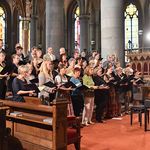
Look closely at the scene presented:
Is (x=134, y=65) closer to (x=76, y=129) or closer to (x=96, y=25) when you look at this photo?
(x=96, y=25)

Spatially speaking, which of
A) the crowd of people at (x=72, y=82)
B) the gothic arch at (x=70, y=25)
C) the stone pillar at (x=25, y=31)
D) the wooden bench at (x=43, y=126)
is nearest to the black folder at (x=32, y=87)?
the crowd of people at (x=72, y=82)

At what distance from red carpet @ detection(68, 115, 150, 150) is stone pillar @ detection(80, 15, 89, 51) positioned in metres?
16.4

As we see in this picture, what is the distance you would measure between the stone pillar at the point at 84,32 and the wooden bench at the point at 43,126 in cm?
1929

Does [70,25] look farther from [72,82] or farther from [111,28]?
[72,82]

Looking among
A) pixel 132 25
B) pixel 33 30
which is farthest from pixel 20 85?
pixel 132 25

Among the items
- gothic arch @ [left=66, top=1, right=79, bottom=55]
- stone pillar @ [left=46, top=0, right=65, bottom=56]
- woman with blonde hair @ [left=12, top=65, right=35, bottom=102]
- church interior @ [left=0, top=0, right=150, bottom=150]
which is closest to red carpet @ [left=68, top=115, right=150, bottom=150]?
church interior @ [left=0, top=0, right=150, bottom=150]

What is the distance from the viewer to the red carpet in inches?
278

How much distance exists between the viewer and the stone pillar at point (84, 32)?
85.9 feet

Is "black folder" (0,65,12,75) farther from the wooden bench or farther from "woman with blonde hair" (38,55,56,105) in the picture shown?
the wooden bench

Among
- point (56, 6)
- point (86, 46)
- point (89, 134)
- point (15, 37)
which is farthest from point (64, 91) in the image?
point (15, 37)

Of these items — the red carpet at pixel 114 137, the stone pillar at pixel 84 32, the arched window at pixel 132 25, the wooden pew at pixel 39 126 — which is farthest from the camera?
the arched window at pixel 132 25

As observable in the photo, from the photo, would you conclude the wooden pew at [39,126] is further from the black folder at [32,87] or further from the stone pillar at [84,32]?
the stone pillar at [84,32]

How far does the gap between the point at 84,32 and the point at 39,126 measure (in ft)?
67.1

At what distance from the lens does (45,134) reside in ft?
20.2
